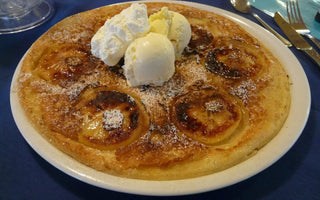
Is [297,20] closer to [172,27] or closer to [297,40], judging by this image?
[297,40]

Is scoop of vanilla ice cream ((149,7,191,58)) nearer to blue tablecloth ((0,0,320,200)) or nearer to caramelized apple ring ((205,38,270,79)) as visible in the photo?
caramelized apple ring ((205,38,270,79))

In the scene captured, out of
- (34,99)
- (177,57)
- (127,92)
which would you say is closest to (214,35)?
(177,57)

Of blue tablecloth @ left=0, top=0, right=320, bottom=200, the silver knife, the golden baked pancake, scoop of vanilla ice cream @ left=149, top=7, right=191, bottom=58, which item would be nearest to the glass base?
the golden baked pancake

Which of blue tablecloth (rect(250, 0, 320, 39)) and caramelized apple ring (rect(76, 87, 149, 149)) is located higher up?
blue tablecloth (rect(250, 0, 320, 39))

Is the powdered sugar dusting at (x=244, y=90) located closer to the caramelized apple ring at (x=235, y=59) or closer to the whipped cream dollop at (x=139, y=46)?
the caramelized apple ring at (x=235, y=59)

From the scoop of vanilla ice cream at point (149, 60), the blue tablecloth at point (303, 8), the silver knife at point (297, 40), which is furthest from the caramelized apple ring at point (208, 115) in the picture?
the blue tablecloth at point (303, 8)

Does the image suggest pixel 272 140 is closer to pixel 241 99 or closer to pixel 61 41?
pixel 241 99

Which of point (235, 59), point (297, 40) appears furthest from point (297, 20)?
point (235, 59)
